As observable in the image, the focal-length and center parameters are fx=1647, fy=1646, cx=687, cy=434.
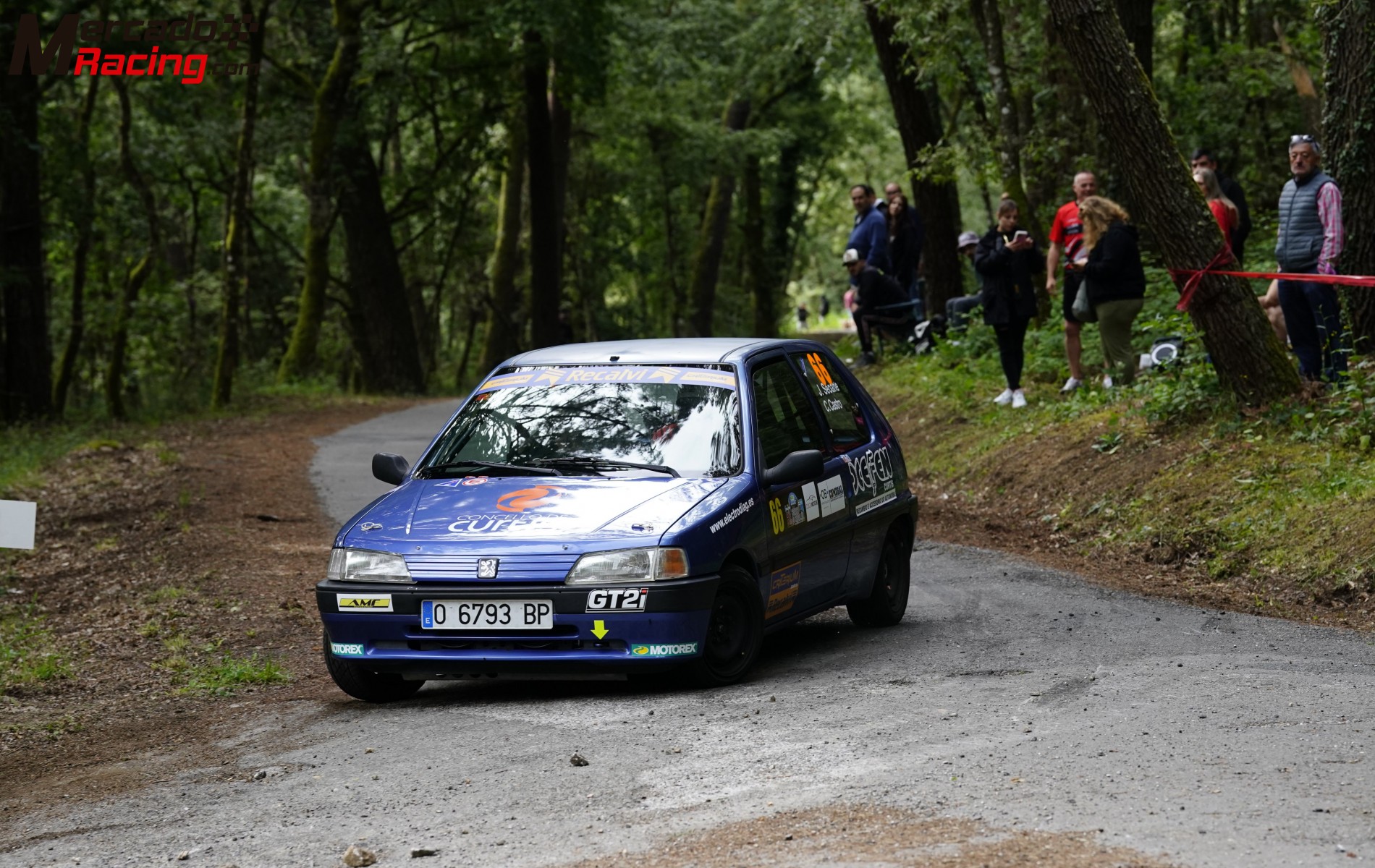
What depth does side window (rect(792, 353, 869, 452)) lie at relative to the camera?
8852mm

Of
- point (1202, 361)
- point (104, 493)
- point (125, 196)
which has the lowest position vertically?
point (104, 493)

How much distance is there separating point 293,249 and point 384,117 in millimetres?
5844

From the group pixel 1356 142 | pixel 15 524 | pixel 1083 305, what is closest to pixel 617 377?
pixel 15 524

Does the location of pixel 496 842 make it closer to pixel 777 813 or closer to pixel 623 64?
pixel 777 813

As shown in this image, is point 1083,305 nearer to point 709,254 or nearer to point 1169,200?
point 1169,200

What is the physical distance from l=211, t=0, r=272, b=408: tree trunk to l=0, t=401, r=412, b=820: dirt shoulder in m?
8.37

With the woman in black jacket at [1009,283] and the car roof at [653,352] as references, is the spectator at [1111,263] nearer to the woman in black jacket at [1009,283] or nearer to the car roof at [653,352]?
the woman in black jacket at [1009,283]

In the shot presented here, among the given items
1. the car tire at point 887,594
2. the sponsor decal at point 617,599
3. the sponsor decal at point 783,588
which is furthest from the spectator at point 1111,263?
the sponsor decal at point 617,599

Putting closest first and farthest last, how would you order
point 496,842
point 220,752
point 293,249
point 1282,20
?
point 496,842, point 220,752, point 1282,20, point 293,249

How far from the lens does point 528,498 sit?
7391mm

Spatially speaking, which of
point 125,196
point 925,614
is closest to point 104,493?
point 925,614

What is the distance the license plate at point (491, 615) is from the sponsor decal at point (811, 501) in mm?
1685

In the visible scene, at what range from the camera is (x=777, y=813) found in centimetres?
510

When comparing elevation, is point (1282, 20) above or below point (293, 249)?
above
